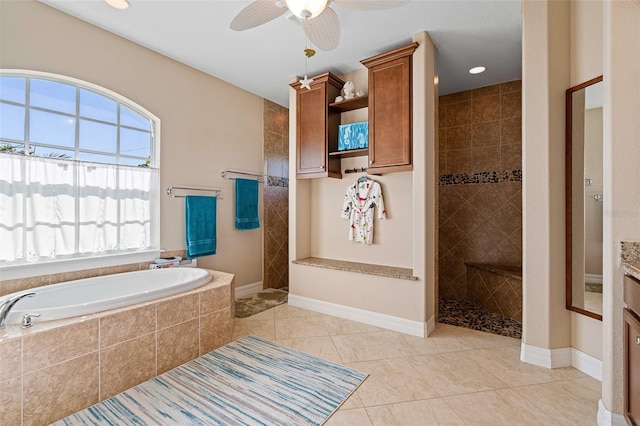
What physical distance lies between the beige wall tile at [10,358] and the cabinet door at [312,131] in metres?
2.66

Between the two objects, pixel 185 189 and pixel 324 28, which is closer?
pixel 324 28

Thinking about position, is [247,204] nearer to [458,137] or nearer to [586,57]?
[458,137]

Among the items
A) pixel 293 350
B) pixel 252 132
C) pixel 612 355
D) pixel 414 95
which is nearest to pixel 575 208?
pixel 612 355

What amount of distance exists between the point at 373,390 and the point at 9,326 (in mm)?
2153

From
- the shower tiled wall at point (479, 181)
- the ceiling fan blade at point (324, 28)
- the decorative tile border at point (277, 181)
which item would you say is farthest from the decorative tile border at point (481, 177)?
the ceiling fan blade at point (324, 28)

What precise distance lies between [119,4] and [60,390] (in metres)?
2.72

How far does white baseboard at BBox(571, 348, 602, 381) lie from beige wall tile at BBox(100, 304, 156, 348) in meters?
3.04

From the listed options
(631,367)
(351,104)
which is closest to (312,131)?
(351,104)

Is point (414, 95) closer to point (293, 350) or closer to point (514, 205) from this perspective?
point (514, 205)

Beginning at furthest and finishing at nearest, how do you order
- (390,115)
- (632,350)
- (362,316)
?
(362,316), (390,115), (632,350)

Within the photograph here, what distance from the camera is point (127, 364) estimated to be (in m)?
1.84

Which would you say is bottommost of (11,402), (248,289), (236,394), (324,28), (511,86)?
(236,394)

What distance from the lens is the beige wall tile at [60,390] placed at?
1.48 m

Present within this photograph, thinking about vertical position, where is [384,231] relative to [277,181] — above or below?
below
